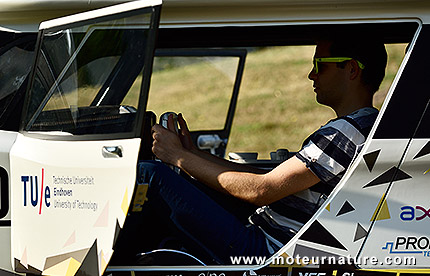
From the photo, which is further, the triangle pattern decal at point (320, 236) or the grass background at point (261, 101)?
the grass background at point (261, 101)

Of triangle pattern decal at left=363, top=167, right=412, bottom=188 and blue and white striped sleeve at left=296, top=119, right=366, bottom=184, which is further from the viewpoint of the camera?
blue and white striped sleeve at left=296, top=119, right=366, bottom=184

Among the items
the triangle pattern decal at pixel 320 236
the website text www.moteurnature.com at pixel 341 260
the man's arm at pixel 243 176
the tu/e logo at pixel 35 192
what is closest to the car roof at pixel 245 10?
the man's arm at pixel 243 176

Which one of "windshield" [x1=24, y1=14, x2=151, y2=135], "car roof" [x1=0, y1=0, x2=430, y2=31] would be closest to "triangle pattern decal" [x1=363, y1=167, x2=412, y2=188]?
"car roof" [x1=0, y1=0, x2=430, y2=31]

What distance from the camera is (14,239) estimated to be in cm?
250

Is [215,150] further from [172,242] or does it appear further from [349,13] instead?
[349,13]

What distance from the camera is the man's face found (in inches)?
112

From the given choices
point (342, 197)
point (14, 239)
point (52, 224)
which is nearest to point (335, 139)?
point (342, 197)

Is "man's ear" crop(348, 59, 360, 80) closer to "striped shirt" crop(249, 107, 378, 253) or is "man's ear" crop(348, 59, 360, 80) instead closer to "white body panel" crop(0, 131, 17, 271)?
"striped shirt" crop(249, 107, 378, 253)

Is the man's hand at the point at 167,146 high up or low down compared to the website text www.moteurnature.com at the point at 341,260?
up

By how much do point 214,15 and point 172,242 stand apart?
1002 mm

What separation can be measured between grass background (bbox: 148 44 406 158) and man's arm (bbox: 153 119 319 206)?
5.87 meters

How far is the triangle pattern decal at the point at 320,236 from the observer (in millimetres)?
2396

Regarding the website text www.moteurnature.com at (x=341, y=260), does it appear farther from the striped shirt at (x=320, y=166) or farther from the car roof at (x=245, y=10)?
the car roof at (x=245, y=10)

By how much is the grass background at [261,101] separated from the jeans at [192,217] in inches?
229
